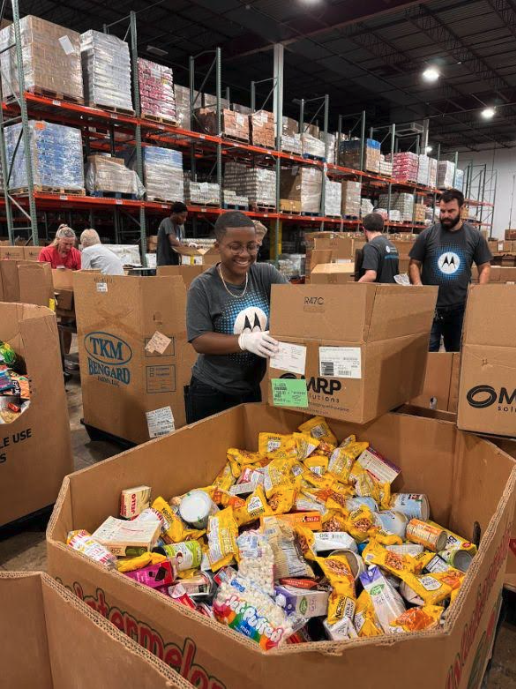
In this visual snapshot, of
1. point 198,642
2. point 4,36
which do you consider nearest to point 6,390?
point 198,642

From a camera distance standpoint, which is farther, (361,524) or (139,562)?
(361,524)

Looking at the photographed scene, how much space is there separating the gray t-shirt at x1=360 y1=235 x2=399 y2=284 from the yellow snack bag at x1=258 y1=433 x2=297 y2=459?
9.29ft

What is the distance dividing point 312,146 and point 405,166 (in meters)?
3.84

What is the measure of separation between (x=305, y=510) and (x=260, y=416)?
50 centimetres

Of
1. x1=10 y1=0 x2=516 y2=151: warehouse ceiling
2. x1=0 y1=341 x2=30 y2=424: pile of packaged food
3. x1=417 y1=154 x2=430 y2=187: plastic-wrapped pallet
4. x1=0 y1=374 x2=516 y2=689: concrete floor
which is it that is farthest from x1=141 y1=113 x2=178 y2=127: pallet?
x1=417 y1=154 x2=430 y2=187: plastic-wrapped pallet

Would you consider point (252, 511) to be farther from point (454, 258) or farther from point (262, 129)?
point (262, 129)

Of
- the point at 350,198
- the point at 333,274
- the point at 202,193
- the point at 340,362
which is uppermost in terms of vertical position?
the point at 350,198

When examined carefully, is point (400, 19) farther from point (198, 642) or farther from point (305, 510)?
point (198, 642)

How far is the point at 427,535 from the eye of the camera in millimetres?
1520

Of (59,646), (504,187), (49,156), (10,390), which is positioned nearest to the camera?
(59,646)

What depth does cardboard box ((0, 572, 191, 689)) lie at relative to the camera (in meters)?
0.73

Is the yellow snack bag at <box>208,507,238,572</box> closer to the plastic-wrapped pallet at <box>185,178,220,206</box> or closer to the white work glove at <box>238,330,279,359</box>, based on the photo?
the white work glove at <box>238,330,279,359</box>

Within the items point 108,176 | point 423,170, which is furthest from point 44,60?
point 423,170

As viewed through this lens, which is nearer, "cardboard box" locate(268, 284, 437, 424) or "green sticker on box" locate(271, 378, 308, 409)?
"cardboard box" locate(268, 284, 437, 424)
